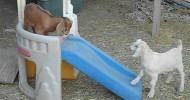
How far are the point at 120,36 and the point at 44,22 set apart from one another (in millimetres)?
1697

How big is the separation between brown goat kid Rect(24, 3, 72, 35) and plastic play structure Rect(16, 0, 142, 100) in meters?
0.08

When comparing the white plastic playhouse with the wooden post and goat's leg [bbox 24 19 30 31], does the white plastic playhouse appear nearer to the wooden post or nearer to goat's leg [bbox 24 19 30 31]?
goat's leg [bbox 24 19 30 31]

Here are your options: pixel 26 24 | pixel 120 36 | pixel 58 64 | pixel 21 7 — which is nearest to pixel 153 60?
pixel 58 64

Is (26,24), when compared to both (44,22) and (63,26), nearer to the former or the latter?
(44,22)

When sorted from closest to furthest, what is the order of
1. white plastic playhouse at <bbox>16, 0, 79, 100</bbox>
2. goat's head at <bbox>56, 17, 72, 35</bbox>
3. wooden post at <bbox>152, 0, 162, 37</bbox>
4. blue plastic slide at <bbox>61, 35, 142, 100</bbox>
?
white plastic playhouse at <bbox>16, 0, 79, 100</bbox> → blue plastic slide at <bbox>61, 35, 142, 100</bbox> → goat's head at <bbox>56, 17, 72, 35</bbox> → wooden post at <bbox>152, 0, 162, 37</bbox>

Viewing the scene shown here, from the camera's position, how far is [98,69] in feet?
9.06

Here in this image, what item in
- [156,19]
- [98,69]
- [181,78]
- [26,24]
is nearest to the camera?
[98,69]

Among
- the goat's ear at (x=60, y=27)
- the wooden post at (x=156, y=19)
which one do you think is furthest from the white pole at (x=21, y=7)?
the wooden post at (x=156, y=19)

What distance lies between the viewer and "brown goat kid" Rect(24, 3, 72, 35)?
2.84 m

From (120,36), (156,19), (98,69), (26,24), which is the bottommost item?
(120,36)

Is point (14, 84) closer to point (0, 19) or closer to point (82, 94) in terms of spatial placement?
point (82, 94)

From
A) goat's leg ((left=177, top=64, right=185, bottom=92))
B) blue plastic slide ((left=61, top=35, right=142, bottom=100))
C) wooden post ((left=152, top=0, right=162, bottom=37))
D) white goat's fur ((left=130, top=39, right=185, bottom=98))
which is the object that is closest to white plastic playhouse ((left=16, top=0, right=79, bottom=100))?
blue plastic slide ((left=61, top=35, right=142, bottom=100))

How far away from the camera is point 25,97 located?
3.00m

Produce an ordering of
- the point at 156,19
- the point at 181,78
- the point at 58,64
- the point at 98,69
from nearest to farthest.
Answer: the point at 58,64, the point at 98,69, the point at 181,78, the point at 156,19
